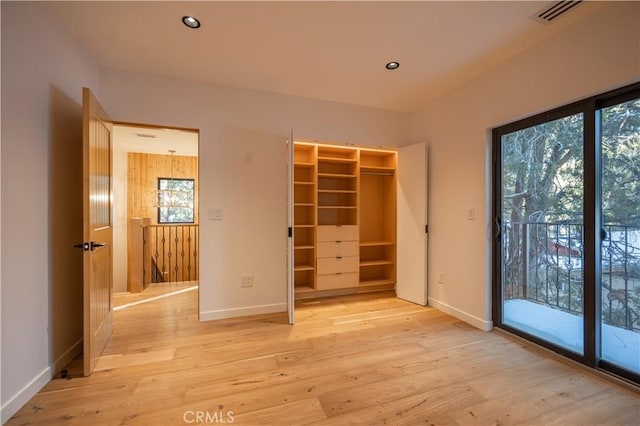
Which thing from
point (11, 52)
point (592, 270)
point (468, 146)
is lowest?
point (592, 270)

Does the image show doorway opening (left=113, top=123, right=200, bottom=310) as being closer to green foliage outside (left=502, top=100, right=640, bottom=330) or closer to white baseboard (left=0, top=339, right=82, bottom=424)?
white baseboard (left=0, top=339, right=82, bottom=424)

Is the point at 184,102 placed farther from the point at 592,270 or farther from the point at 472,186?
the point at 592,270

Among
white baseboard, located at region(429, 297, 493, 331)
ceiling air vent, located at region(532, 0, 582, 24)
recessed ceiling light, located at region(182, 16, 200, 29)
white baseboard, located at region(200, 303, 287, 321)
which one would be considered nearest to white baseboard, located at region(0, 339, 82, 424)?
white baseboard, located at region(200, 303, 287, 321)

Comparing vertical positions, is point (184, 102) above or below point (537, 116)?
above

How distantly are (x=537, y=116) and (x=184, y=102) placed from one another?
343 cm

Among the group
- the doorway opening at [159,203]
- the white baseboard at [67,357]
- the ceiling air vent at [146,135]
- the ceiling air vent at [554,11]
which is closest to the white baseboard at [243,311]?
the white baseboard at [67,357]

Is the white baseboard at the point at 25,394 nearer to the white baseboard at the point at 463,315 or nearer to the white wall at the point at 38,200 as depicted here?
the white wall at the point at 38,200

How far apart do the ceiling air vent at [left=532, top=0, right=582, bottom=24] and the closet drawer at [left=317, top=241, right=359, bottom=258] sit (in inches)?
116

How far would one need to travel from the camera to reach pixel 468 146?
301cm

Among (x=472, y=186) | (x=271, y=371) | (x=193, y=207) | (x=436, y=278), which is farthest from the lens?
(x=193, y=207)

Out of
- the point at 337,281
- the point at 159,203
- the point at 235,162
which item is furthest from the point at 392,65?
the point at 159,203

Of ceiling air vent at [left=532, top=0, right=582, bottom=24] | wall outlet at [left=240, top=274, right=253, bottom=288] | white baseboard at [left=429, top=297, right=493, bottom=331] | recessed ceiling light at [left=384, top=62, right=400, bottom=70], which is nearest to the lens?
ceiling air vent at [left=532, top=0, right=582, bottom=24]

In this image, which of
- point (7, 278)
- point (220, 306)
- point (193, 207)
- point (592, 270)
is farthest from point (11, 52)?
point (193, 207)

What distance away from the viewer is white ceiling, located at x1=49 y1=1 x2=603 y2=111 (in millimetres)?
1939
